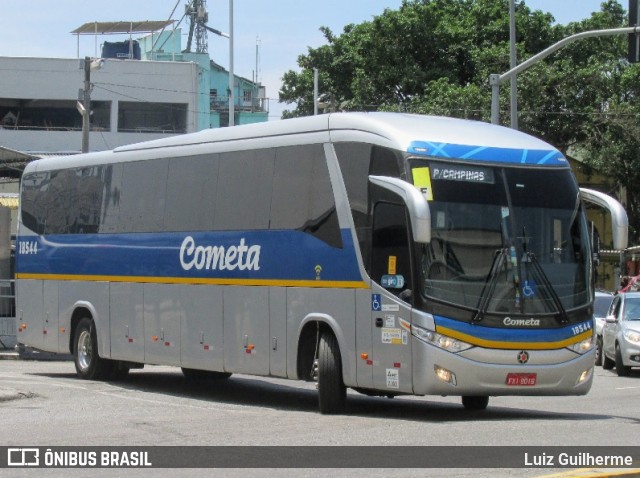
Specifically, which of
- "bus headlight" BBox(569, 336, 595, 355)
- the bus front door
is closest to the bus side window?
the bus front door

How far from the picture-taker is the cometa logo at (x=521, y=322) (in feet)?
48.7

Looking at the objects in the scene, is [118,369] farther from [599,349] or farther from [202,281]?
[599,349]

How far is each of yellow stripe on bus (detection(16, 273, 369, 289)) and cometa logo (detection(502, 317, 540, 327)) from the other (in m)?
1.74

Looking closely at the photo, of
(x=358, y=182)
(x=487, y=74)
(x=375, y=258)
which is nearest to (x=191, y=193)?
(x=358, y=182)

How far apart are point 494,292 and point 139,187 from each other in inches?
304

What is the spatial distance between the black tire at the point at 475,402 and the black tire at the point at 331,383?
1832 millimetres

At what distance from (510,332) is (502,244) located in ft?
3.36

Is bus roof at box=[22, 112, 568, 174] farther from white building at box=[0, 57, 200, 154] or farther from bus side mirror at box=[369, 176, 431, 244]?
white building at box=[0, 57, 200, 154]

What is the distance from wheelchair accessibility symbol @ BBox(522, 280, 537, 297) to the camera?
49.1ft

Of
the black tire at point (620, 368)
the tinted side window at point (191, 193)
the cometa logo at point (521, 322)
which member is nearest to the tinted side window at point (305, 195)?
the tinted side window at point (191, 193)

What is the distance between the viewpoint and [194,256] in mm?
18953

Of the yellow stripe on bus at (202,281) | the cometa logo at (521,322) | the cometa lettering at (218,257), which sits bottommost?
the cometa logo at (521,322)

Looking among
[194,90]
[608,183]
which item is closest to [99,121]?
[194,90]

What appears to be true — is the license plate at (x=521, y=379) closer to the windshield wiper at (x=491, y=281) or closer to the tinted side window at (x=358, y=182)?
the windshield wiper at (x=491, y=281)
